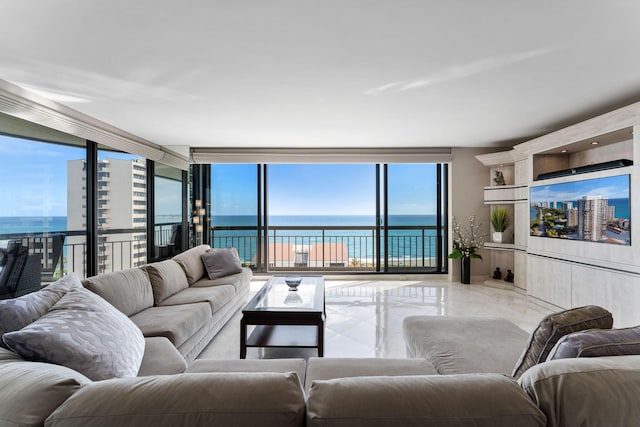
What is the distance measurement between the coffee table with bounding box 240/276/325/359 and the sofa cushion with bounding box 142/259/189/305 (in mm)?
867

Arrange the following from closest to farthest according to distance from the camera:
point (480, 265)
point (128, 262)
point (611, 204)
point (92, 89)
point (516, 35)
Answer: point (516, 35), point (92, 89), point (611, 204), point (128, 262), point (480, 265)

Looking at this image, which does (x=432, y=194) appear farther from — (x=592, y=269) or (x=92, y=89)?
(x=92, y=89)

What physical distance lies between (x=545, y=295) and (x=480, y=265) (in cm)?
153

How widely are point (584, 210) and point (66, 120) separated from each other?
223 inches

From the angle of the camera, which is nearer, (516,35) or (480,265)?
(516,35)

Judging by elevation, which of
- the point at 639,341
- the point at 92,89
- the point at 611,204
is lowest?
the point at 639,341

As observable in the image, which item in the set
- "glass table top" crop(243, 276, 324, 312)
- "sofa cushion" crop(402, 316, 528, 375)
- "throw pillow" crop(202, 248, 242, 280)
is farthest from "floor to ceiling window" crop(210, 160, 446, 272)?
"sofa cushion" crop(402, 316, 528, 375)

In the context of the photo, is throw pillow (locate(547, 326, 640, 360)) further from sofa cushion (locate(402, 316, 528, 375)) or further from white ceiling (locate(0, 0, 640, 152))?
Answer: white ceiling (locate(0, 0, 640, 152))

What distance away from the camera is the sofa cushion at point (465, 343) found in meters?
1.65

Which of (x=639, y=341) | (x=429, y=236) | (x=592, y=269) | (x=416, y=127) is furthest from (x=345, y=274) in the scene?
(x=639, y=341)

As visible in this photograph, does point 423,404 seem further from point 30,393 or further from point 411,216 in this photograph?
point 411,216

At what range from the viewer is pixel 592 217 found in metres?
3.51

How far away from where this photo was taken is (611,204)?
330 centimetres

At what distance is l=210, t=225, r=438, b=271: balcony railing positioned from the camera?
6309mm
